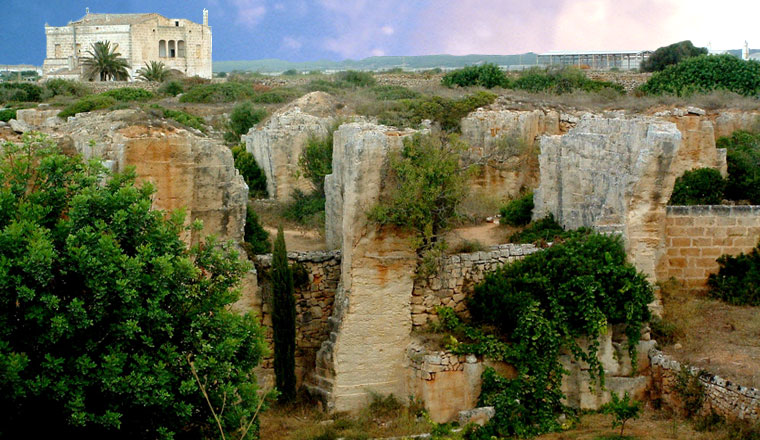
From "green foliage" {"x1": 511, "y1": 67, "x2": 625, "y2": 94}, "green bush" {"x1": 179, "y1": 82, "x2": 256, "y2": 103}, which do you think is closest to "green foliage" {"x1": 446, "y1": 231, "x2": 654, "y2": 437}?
"green foliage" {"x1": 511, "y1": 67, "x2": 625, "y2": 94}

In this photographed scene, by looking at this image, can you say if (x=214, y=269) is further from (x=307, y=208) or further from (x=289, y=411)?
(x=307, y=208)

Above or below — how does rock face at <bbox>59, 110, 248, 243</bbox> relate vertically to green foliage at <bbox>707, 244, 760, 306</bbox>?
above

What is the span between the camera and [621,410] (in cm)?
1180

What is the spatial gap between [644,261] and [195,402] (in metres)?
8.03

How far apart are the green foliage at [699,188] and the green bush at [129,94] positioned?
2770cm

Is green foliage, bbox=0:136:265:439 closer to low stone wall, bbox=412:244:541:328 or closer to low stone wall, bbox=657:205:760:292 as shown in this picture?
low stone wall, bbox=412:244:541:328

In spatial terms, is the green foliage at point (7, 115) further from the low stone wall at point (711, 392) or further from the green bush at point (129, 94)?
the low stone wall at point (711, 392)

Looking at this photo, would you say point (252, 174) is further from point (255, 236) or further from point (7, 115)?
point (7, 115)

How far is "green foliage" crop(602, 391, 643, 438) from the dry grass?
137cm

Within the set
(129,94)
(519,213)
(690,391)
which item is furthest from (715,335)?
(129,94)

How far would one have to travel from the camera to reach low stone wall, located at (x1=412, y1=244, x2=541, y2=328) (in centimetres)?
1348

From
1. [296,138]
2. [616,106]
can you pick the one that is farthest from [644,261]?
[616,106]

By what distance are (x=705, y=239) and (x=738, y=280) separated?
902 mm

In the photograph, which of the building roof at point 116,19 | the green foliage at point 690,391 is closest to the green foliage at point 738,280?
the green foliage at point 690,391
